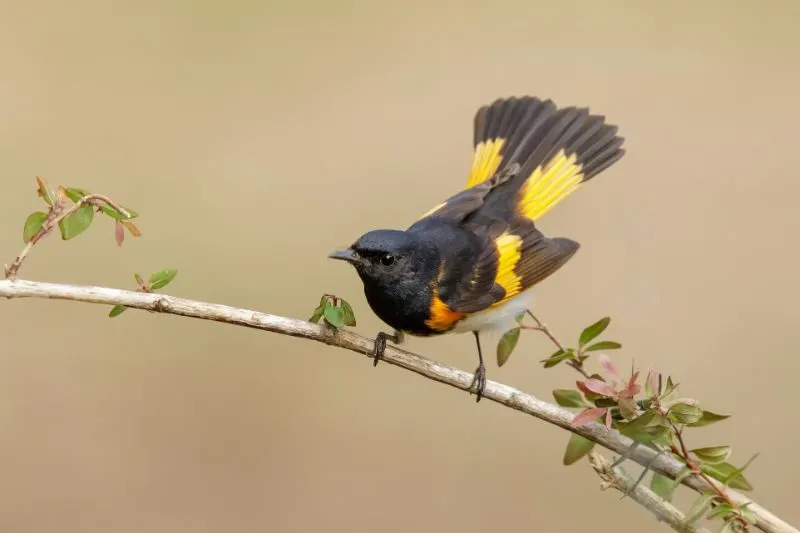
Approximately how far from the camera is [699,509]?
192cm

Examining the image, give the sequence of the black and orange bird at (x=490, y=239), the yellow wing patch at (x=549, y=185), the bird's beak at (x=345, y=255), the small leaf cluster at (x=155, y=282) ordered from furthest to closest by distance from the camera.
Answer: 1. the yellow wing patch at (x=549, y=185)
2. the black and orange bird at (x=490, y=239)
3. the bird's beak at (x=345, y=255)
4. the small leaf cluster at (x=155, y=282)

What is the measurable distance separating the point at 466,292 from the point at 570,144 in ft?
3.76

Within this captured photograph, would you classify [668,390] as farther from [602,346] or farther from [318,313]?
[318,313]

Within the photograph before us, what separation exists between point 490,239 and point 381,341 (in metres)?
0.97

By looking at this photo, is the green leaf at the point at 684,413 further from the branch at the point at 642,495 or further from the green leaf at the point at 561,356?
the green leaf at the point at 561,356

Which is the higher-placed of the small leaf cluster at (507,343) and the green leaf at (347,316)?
the small leaf cluster at (507,343)

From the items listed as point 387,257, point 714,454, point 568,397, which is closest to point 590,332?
point 568,397

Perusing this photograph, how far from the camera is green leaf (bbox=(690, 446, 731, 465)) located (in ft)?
6.63

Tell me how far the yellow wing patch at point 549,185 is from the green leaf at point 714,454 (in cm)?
200

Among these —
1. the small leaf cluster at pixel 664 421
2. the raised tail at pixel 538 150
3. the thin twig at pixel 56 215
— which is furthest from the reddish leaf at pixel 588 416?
the raised tail at pixel 538 150

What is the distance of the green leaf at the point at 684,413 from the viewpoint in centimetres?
198

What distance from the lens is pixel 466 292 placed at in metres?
3.36

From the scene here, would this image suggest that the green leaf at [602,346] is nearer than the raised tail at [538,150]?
Yes

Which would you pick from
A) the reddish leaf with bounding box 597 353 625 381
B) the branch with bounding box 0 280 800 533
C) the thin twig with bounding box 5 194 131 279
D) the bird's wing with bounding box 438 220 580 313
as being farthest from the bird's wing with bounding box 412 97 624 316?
the thin twig with bounding box 5 194 131 279
